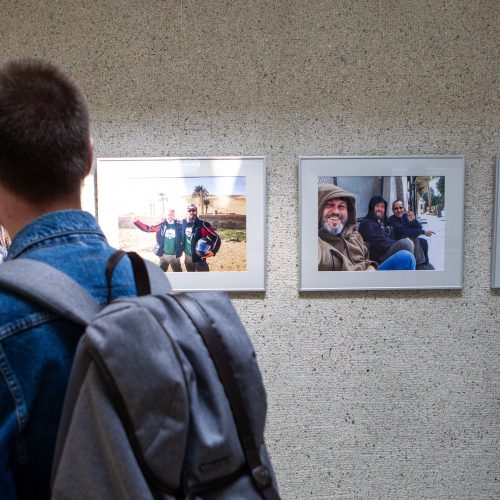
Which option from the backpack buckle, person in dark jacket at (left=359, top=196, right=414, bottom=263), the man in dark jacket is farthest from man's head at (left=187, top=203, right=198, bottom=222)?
the backpack buckle

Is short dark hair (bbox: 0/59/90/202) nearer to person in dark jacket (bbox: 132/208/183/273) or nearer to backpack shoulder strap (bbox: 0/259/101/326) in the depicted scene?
backpack shoulder strap (bbox: 0/259/101/326)

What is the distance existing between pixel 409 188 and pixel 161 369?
4.59ft

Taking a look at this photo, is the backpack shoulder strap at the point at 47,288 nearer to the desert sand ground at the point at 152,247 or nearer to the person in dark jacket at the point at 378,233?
the desert sand ground at the point at 152,247

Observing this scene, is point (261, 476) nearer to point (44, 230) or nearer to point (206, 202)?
point (44, 230)

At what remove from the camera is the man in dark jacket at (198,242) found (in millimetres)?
1655

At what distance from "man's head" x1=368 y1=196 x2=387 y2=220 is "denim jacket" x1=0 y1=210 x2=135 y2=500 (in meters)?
1.23

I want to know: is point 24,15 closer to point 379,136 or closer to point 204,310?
point 379,136

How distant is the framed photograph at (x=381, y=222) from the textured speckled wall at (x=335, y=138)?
51mm

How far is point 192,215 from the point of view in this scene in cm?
165

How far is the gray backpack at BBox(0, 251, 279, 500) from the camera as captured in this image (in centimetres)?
52

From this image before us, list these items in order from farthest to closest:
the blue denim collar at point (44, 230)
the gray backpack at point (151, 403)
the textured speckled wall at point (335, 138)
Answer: the textured speckled wall at point (335, 138)
the blue denim collar at point (44, 230)
the gray backpack at point (151, 403)

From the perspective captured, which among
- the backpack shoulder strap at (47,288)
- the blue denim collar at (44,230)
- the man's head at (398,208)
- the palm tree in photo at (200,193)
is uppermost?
A: the palm tree in photo at (200,193)

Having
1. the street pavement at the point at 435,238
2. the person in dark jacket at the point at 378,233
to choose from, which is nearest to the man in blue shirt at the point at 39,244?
the person in dark jacket at the point at 378,233

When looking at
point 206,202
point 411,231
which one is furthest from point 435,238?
point 206,202
